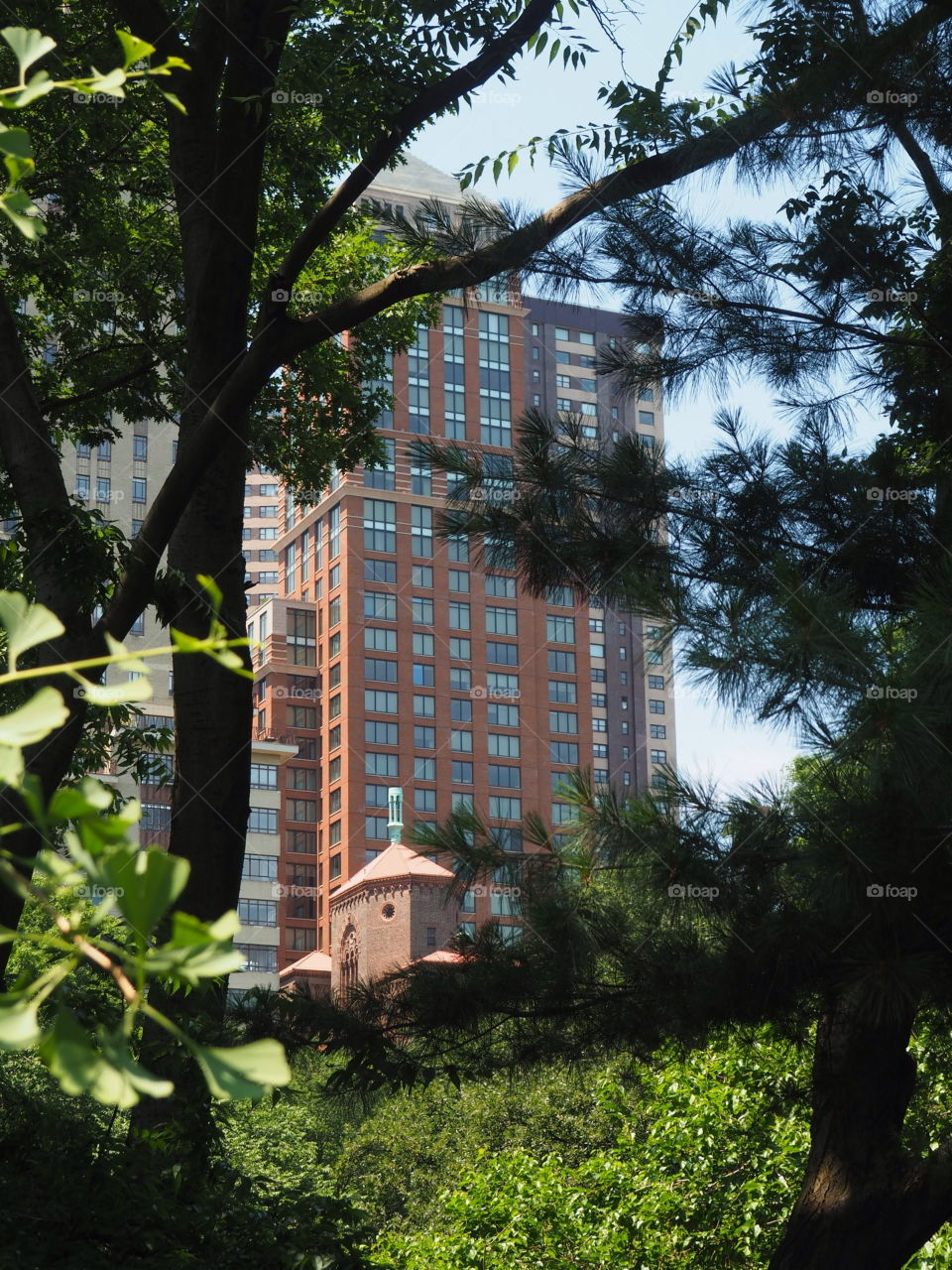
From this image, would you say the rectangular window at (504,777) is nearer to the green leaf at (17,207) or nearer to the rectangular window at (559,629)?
the rectangular window at (559,629)

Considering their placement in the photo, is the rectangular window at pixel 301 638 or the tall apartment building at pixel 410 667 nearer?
the tall apartment building at pixel 410 667

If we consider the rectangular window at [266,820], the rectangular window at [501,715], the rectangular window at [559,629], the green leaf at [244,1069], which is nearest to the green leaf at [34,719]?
the green leaf at [244,1069]

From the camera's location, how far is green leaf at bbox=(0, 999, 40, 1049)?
93 centimetres

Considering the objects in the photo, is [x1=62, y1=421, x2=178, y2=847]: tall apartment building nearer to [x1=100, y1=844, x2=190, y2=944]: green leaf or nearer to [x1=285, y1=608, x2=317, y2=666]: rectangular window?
[x1=285, y1=608, x2=317, y2=666]: rectangular window

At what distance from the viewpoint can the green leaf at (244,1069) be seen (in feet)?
3.08

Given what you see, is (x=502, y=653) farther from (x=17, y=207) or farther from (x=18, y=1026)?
(x=18, y=1026)

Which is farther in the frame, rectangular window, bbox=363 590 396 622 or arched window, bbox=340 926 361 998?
rectangular window, bbox=363 590 396 622

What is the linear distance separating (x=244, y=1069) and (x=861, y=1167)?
602 cm

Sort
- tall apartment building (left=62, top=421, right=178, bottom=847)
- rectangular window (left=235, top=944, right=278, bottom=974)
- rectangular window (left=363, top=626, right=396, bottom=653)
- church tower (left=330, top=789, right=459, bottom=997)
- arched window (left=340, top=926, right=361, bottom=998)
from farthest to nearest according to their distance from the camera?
1. rectangular window (left=363, top=626, right=396, bottom=653)
2. rectangular window (left=235, top=944, right=278, bottom=974)
3. tall apartment building (left=62, top=421, right=178, bottom=847)
4. arched window (left=340, top=926, right=361, bottom=998)
5. church tower (left=330, top=789, right=459, bottom=997)

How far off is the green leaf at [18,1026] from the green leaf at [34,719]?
0.19 metres

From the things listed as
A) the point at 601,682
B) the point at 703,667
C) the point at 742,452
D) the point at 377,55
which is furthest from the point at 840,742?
the point at 601,682

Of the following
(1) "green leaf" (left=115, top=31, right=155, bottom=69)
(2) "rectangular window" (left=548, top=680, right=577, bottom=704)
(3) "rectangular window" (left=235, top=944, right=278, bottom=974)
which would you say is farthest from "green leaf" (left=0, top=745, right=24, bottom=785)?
(2) "rectangular window" (left=548, top=680, right=577, bottom=704)

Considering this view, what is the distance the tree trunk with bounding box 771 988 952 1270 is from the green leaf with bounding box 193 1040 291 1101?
5.38 m

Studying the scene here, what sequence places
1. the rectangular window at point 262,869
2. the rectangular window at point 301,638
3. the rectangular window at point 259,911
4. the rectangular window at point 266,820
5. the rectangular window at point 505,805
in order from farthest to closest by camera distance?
the rectangular window at point 301,638 → the rectangular window at point 505,805 → the rectangular window at point 259,911 → the rectangular window at point 262,869 → the rectangular window at point 266,820
